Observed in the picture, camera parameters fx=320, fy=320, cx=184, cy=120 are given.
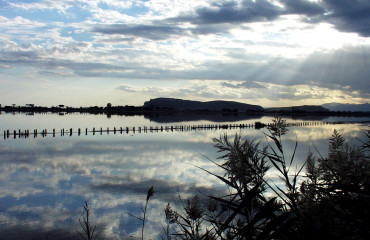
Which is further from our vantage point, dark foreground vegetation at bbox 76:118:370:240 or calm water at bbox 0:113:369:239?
calm water at bbox 0:113:369:239

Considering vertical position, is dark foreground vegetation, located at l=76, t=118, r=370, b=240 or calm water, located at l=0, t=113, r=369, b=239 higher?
dark foreground vegetation, located at l=76, t=118, r=370, b=240

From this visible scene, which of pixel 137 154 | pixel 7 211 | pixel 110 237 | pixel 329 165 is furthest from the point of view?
pixel 137 154

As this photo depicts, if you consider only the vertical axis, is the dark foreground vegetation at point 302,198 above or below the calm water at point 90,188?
above

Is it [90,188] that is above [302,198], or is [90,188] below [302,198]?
below

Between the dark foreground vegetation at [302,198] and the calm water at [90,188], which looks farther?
the calm water at [90,188]

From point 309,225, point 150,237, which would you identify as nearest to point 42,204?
point 150,237

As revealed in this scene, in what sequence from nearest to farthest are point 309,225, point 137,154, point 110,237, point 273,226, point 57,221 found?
1. point 309,225
2. point 273,226
3. point 110,237
4. point 57,221
5. point 137,154

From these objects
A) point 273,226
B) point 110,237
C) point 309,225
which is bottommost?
point 110,237

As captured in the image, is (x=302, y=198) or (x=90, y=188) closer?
(x=302, y=198)

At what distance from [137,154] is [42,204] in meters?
12.7

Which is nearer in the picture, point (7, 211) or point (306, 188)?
point (306, 188)

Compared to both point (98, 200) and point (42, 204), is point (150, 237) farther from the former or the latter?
point (42, 204)

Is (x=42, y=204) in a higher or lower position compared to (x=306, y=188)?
lower

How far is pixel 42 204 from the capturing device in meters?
11.9
